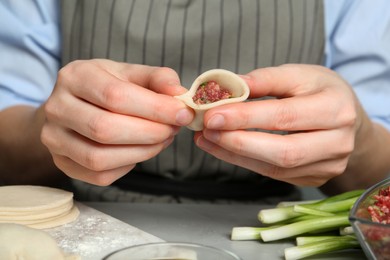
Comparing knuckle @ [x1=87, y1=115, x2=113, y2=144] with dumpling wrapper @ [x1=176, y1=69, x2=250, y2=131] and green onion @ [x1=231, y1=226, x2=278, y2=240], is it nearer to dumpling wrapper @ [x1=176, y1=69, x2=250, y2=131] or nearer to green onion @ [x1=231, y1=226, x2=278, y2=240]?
dumpling wrapper @ [x1=176, y1=69, x2=250, y2=131]

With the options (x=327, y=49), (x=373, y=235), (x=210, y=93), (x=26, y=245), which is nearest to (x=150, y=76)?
(x=210, y=93)

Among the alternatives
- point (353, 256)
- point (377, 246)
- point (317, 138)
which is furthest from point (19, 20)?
point (377, 246)

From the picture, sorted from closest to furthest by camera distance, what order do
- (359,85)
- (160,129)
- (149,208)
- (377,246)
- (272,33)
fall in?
(377,246), (160,129), (149,208), (272,33), (359,85)

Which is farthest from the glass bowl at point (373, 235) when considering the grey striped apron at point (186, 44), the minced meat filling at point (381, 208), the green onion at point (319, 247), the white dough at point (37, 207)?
the grey striped apron at point (186, 44)

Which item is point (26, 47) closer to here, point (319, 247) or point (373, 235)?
point (319, 247)

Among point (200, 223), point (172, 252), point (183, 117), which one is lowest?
point (200, 223)

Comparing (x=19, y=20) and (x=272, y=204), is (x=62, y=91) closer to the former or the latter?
(x=19, y=20)
